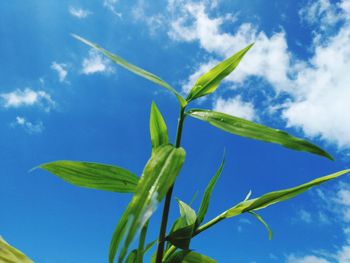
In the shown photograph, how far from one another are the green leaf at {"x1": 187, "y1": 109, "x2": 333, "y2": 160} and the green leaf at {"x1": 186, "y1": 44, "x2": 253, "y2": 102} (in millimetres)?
72

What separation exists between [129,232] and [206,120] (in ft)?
0.97

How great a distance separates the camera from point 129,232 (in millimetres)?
548

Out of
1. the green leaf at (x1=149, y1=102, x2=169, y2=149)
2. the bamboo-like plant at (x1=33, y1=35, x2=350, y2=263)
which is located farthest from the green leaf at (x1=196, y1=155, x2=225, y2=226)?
the green leaf at (x1=149, y1=102, x2=169, y2=149)

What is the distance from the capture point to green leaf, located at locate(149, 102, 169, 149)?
35.0 inches

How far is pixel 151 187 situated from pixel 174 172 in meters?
0.05

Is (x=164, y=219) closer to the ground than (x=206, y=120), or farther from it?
closer to the ground

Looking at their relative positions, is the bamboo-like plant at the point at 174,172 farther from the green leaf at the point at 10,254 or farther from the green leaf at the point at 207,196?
the green leaf at the point at 10,254

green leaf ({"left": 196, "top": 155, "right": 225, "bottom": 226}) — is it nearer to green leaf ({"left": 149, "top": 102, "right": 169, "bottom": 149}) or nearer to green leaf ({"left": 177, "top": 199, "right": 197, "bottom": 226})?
green leaf ({"left": 177, "top": 199, "right": 197, "bottom": 226})

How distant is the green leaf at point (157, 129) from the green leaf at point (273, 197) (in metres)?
0.19

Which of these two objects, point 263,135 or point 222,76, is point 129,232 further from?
point 222,76

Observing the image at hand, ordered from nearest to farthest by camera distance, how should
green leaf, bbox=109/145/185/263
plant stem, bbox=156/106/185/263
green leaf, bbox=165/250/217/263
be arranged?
1. green leaf, bbox=109/145/185/263
2. plant stem, bbox=156/106/185/263
3. green leaf, bbox=165/250/217/263

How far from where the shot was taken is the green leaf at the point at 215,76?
2.79ft

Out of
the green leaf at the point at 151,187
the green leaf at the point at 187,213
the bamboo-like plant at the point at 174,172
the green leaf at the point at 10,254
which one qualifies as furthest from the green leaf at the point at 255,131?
the green leaf at the point at 10,254

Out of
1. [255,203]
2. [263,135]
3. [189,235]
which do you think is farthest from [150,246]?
[263,135]
